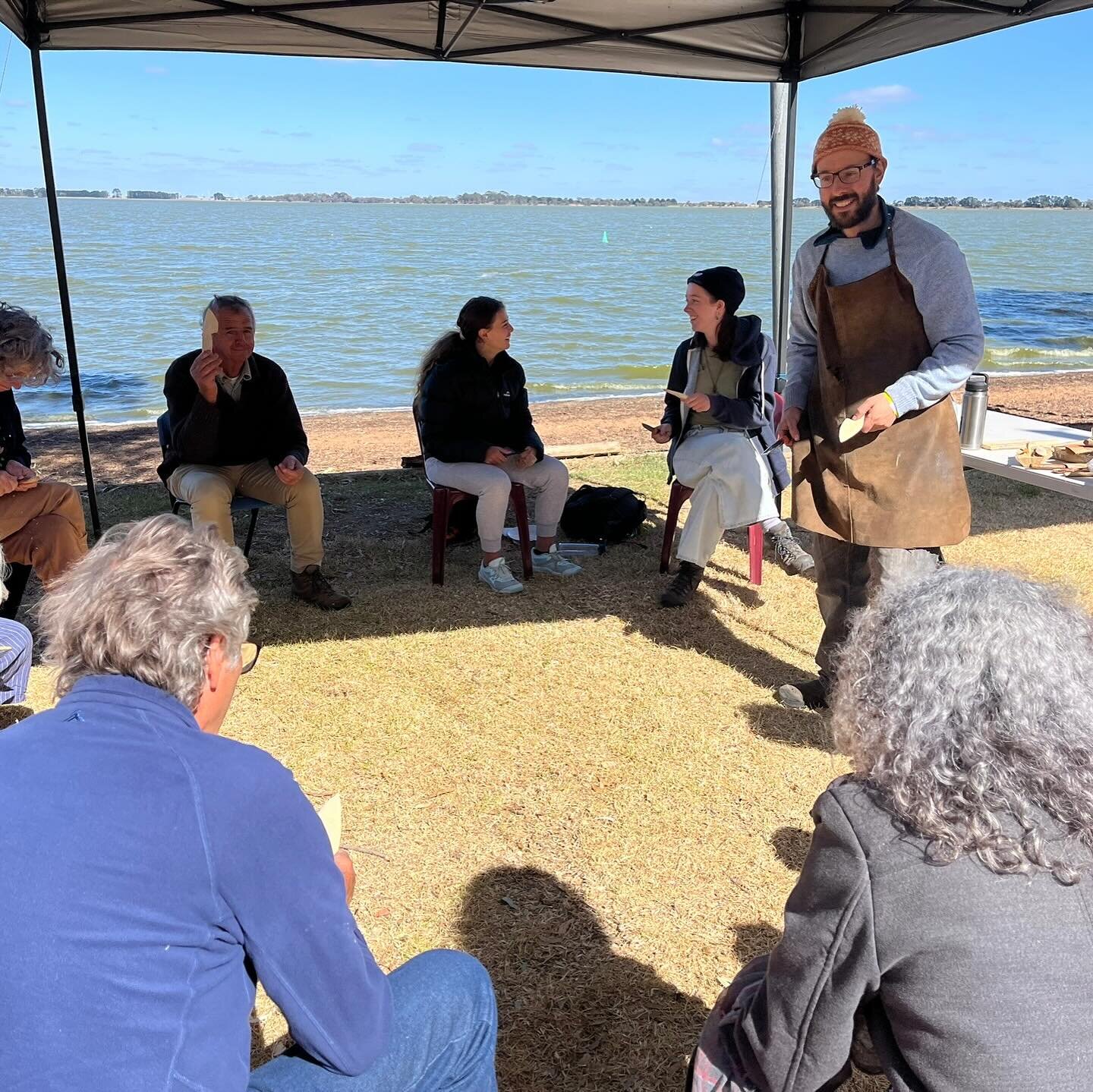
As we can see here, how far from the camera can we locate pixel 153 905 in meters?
1.10

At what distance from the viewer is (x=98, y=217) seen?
255 feet

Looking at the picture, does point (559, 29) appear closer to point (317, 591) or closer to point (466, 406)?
point (466, 406)

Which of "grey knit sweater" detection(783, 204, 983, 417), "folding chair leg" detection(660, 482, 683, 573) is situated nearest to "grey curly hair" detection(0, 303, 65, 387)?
"folding chair leg" detection(660, 482, 683, 573)

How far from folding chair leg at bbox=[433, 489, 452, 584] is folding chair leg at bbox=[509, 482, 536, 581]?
0.31 m

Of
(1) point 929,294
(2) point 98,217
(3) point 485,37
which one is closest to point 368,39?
(3) point 485,37

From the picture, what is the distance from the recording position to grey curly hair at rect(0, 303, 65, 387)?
3.79 meters

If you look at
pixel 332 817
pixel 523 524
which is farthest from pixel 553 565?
pixel 332 817

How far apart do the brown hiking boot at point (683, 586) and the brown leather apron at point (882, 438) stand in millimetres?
1349

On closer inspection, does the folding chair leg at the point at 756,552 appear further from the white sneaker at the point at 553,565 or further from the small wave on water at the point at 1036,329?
the small wave on water at the point at 1036,329

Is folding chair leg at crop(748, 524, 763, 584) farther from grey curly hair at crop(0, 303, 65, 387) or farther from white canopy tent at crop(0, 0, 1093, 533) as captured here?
grey curly hair at crop(0, 303, 65, 387)

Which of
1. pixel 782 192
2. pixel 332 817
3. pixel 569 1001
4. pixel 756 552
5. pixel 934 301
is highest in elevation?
pixel 782 192

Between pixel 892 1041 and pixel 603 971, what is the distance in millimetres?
1251

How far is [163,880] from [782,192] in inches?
216

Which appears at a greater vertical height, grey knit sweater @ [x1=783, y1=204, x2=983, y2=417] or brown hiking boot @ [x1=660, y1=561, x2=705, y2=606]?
grey knit sweater @ [x1=783, y1=204, x2=983, y2=417]
